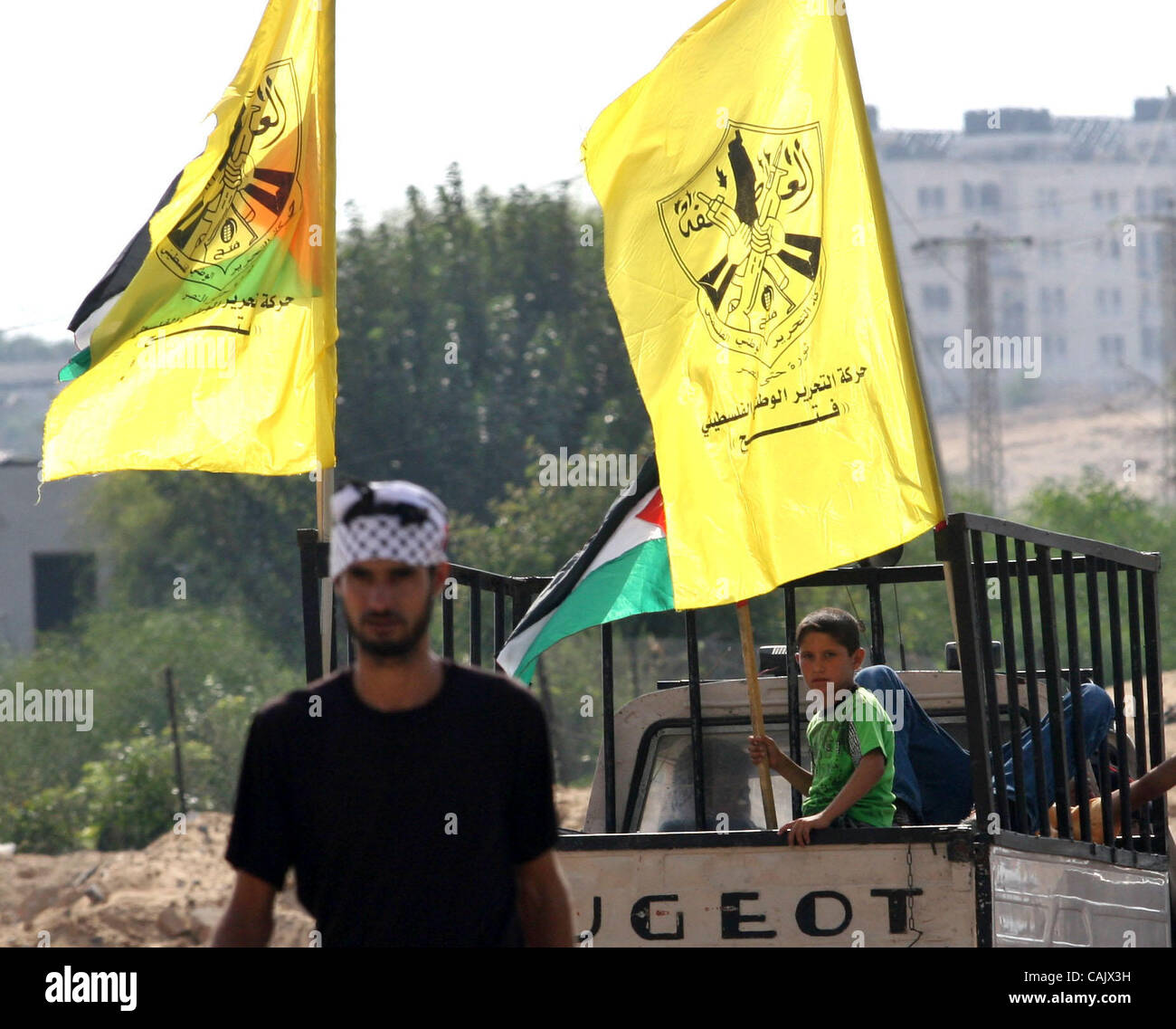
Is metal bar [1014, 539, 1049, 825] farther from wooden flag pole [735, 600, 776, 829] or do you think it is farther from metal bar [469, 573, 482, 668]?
metal bar [469, 573, 482, 668]

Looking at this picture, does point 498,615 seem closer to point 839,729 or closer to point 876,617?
point 876,617

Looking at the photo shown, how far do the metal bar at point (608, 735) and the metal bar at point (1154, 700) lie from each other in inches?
82.2

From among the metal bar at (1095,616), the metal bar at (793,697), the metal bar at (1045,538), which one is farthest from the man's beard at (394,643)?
the metal bar at (1095,616)

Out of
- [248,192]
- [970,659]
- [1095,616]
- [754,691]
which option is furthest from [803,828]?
[248,192]

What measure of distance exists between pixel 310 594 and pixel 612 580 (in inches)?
42.1

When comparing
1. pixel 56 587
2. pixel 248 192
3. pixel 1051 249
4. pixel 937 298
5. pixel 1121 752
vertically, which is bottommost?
pixel 1121 752

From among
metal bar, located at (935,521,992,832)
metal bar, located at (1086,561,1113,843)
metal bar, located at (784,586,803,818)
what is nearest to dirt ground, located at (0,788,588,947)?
metal bar, located at (784,586,803,818)

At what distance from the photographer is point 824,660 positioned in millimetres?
5617

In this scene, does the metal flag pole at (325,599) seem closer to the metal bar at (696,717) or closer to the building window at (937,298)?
the metal bar at (696,717)

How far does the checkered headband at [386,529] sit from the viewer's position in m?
3.44

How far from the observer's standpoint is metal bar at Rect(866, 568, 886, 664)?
689 centimetres

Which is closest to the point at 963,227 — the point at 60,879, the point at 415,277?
the point at 415,277

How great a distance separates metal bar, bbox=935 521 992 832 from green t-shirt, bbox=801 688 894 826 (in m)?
0.39
